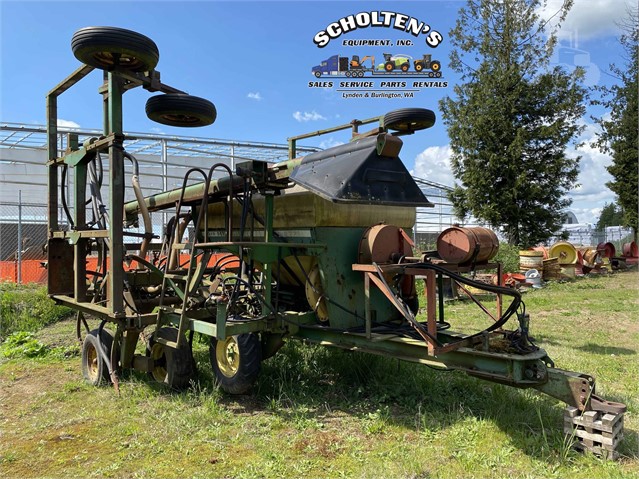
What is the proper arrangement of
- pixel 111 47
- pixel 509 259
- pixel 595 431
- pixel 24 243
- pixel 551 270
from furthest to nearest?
pixel 24 243, pixel 509 259, pixel 551 270, pixel 111 47, pixel 595 431

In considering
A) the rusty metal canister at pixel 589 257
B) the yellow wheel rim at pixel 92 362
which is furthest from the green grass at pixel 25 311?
the rusty metal canister at pixel 589 257

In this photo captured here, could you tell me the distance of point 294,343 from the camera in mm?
6098

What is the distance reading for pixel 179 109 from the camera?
195 inches

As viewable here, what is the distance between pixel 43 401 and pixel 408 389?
3609 millimetres

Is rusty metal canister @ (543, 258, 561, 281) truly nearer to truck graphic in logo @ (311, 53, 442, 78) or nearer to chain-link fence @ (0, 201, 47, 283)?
truck graphic in logo @ (311, 53, 442, 78)

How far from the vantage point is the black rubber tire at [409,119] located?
5.24 m

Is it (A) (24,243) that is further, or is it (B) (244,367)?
(A) (24,243)

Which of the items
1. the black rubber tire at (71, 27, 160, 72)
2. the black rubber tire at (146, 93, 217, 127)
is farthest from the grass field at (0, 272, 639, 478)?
the black rubber tire at (71, 27, 160, 72)

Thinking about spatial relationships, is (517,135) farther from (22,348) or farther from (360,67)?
(22,348)

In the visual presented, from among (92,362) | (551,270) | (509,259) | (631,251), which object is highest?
(631,251)

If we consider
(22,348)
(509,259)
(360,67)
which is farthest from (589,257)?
(22,348)

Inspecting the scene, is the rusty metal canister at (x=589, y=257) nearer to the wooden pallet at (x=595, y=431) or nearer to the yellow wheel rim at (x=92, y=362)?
the wooden pallet at (x=595, y=431)

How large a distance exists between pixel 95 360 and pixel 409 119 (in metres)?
4.49

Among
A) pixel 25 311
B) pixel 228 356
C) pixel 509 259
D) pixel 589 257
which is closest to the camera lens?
pixel 228 356
